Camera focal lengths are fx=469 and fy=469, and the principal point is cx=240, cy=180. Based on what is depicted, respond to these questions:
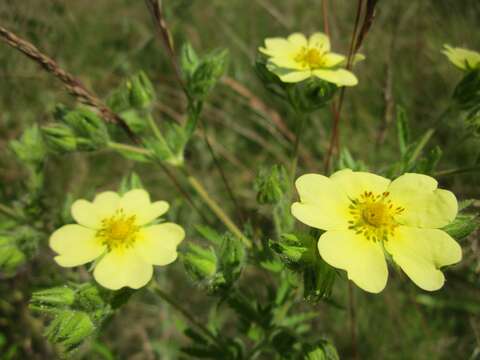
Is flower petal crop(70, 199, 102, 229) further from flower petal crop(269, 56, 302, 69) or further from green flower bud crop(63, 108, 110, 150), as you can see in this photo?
flower petal crop(269, 56, 302, 69)

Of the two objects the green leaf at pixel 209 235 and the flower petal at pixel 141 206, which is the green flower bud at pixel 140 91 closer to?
the flower petal at pixel 141 206

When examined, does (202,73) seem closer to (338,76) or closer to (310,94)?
(310,94)

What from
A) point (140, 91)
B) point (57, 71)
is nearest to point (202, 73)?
point (140, 91)

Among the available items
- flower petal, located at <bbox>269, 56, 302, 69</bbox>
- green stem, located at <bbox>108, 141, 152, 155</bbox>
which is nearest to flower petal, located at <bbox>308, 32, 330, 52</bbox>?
flower petal, located at <bbox>269, 56, 302, 69</bbox>

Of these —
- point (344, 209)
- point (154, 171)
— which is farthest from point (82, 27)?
point (344, 209)

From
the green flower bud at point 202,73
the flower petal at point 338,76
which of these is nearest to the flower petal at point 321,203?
the flower petal at point 338,76

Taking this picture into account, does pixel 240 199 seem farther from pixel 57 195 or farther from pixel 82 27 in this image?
pixel 82 27
